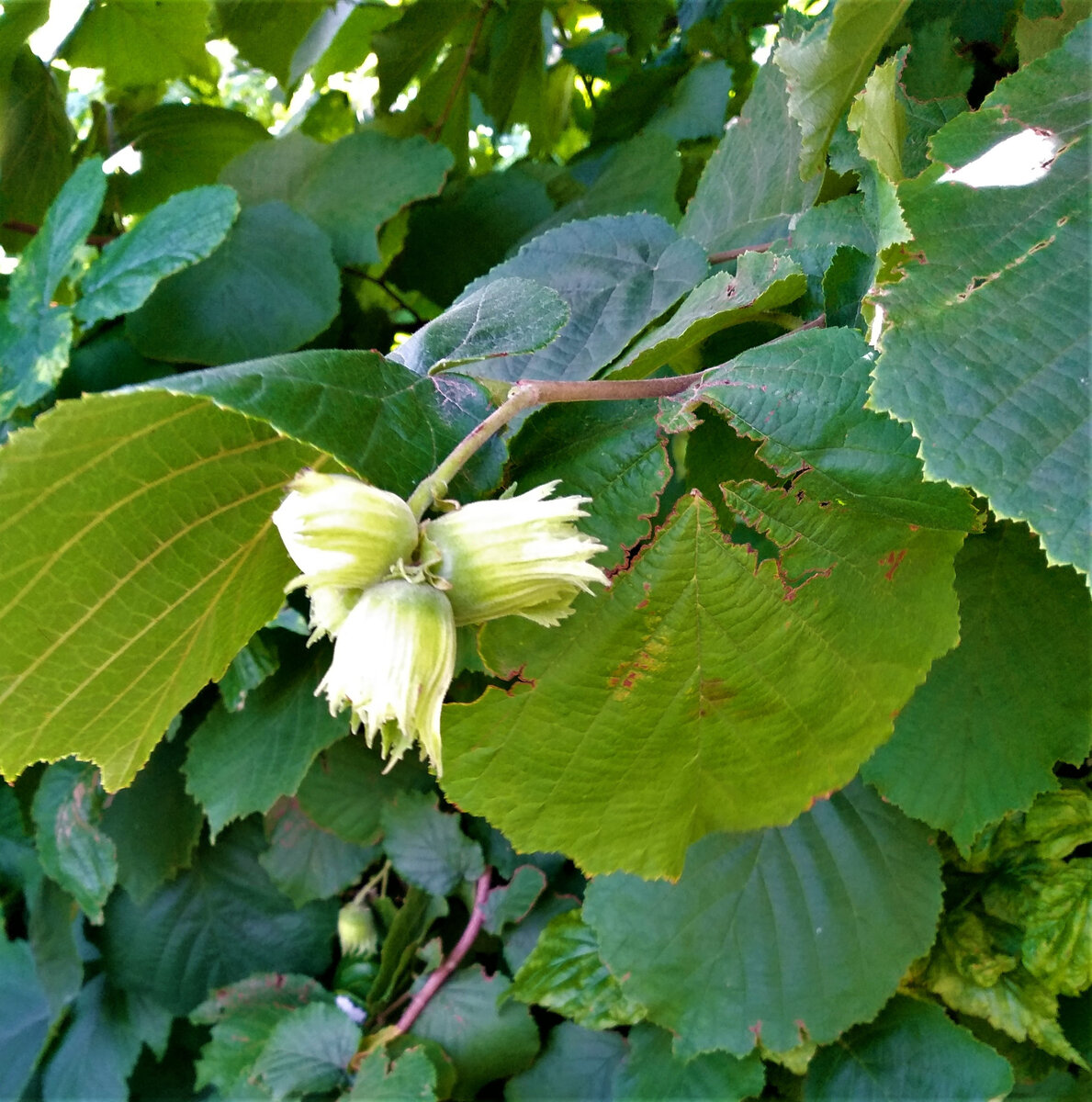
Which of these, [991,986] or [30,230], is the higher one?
[30,230]

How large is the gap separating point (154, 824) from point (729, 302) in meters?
1.23

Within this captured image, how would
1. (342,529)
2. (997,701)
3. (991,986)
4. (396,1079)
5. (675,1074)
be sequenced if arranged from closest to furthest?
(342,529)
(997,701)
(991,986)
(675,1074)
(396,1079)

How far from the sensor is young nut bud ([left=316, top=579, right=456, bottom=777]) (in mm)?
396

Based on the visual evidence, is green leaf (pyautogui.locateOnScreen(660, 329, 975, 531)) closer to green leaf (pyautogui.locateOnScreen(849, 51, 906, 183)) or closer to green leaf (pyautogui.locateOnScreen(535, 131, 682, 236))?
green leaf (pyautogui.locateOnScreen(849, 51, 906, 183))

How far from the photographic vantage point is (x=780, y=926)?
856 millimetres

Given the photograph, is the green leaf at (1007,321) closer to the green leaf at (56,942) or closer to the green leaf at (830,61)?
the green leaf at (830,61)

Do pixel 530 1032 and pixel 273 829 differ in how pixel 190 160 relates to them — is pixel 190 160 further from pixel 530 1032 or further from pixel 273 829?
pixel 530 1032

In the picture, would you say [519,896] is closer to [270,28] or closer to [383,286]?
[383,286]

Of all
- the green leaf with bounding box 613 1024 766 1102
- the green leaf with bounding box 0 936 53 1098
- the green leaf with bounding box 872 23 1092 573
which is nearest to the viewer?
the green leaf with bounding box 872 23 1092 573

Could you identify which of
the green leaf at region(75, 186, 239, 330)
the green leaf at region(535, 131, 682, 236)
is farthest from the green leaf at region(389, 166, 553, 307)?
the green leaf at region(75, 186, 239, 330)

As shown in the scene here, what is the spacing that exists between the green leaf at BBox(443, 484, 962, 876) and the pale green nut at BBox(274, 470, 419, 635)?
0.13 m

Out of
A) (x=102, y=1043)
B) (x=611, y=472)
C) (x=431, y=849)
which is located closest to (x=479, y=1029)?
(x=431, y=849)

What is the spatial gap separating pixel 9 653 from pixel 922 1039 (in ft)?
3.01

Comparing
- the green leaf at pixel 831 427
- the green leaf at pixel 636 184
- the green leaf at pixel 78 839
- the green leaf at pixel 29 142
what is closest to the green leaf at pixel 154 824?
the green leaf at pixel 78 839
